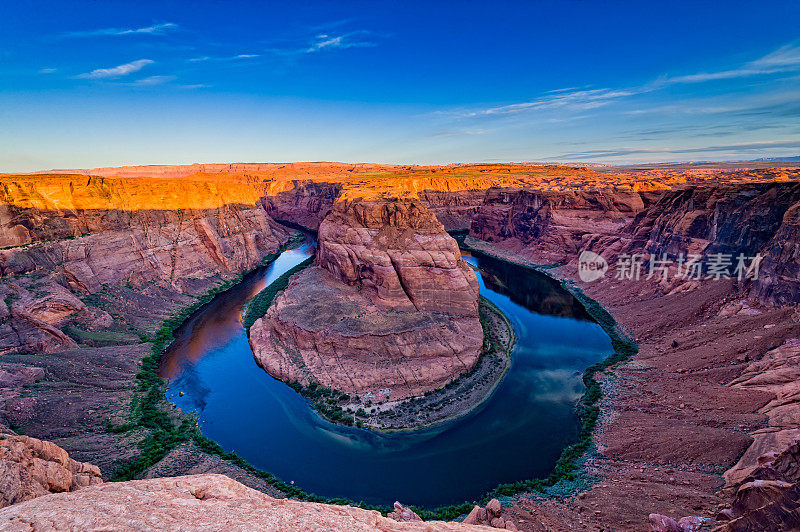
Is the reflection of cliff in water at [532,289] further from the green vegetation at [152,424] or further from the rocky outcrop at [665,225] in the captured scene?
the green vegetation at [152,424]

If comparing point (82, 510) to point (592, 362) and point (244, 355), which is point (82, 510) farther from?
point (592, 362)

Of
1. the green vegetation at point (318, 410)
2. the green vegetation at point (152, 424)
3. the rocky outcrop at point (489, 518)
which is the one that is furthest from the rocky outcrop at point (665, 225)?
the green vegetation at point (152, 424)

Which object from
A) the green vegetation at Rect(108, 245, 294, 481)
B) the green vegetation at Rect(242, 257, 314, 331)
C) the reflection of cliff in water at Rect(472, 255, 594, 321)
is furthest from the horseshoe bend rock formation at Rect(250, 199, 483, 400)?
the reflection of cliff in water at Rect(472, 255, 594, 321)

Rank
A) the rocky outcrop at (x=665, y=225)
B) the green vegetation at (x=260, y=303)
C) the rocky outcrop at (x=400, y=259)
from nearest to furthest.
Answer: the rocky outcrop at (x=665, y=225), the rocky outcrop at (x=400, y=259), the green vegetation at (x=260, y=303)

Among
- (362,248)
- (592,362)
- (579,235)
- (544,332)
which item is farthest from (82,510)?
(579,235)

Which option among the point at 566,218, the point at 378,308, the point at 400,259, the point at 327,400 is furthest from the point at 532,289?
Answer: the point at 327,400

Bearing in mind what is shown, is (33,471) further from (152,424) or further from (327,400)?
(327,400)

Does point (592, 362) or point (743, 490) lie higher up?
point (743, 490)
